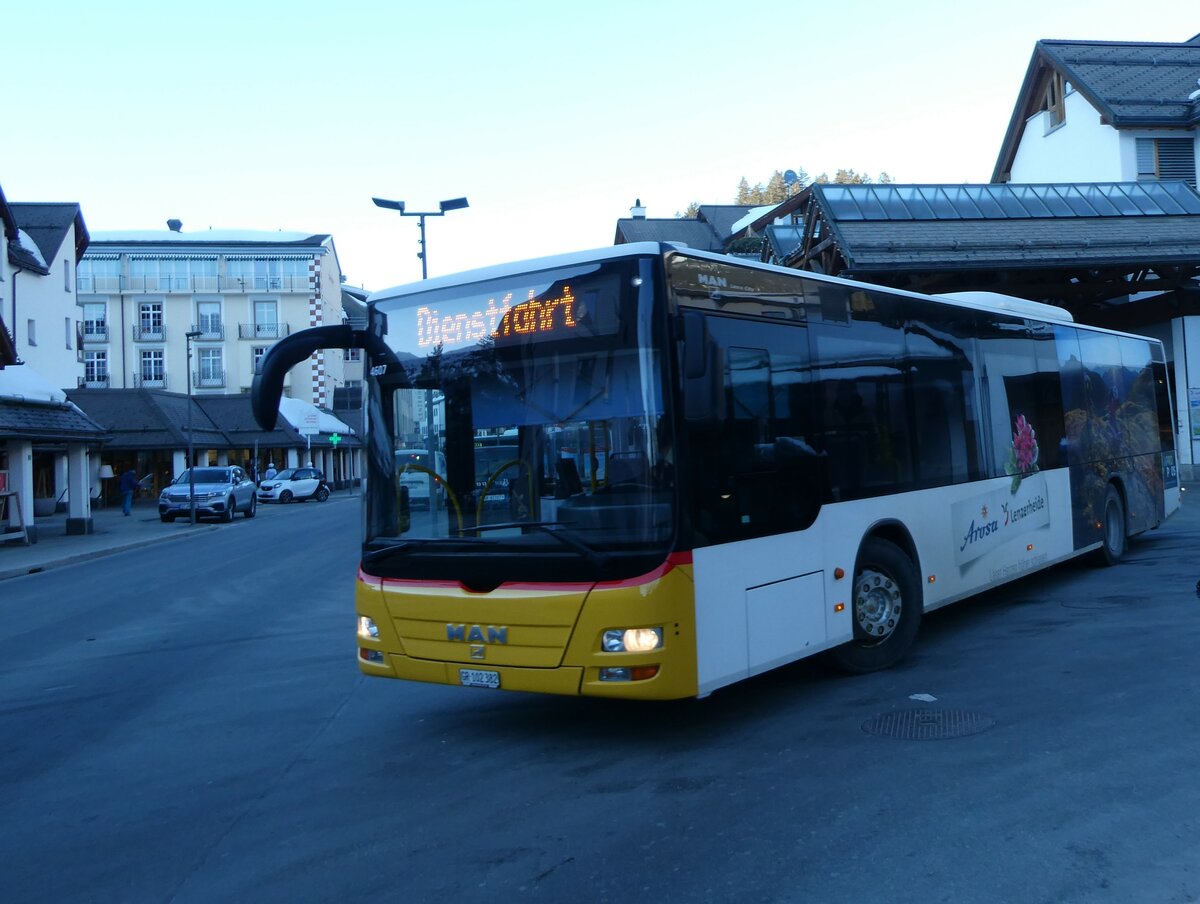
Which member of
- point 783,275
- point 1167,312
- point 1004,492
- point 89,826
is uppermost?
point 1167,312

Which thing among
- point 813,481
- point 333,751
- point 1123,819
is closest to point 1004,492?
point 813,481

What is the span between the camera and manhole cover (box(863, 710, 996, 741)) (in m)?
6.25

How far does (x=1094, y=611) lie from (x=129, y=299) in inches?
2964

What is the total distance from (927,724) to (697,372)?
8.37 feet

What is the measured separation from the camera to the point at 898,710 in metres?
6.86

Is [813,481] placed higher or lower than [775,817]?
higher

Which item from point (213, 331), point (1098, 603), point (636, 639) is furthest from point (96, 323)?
point (636, 639)

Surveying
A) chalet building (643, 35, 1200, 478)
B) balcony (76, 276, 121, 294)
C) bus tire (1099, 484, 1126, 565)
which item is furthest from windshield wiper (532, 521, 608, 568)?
balcony (76, 276, 121, 294)

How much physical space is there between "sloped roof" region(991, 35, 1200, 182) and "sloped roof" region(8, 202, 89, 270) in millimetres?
35917

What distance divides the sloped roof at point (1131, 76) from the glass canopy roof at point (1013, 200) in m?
3.55

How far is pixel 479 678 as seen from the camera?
6297 millimetres

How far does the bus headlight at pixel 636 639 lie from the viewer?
5859mm

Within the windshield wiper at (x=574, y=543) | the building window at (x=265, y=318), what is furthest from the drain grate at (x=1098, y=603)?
the building window at (x=265, y=318)

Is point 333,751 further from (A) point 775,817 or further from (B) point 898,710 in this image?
(B) point 898,710
